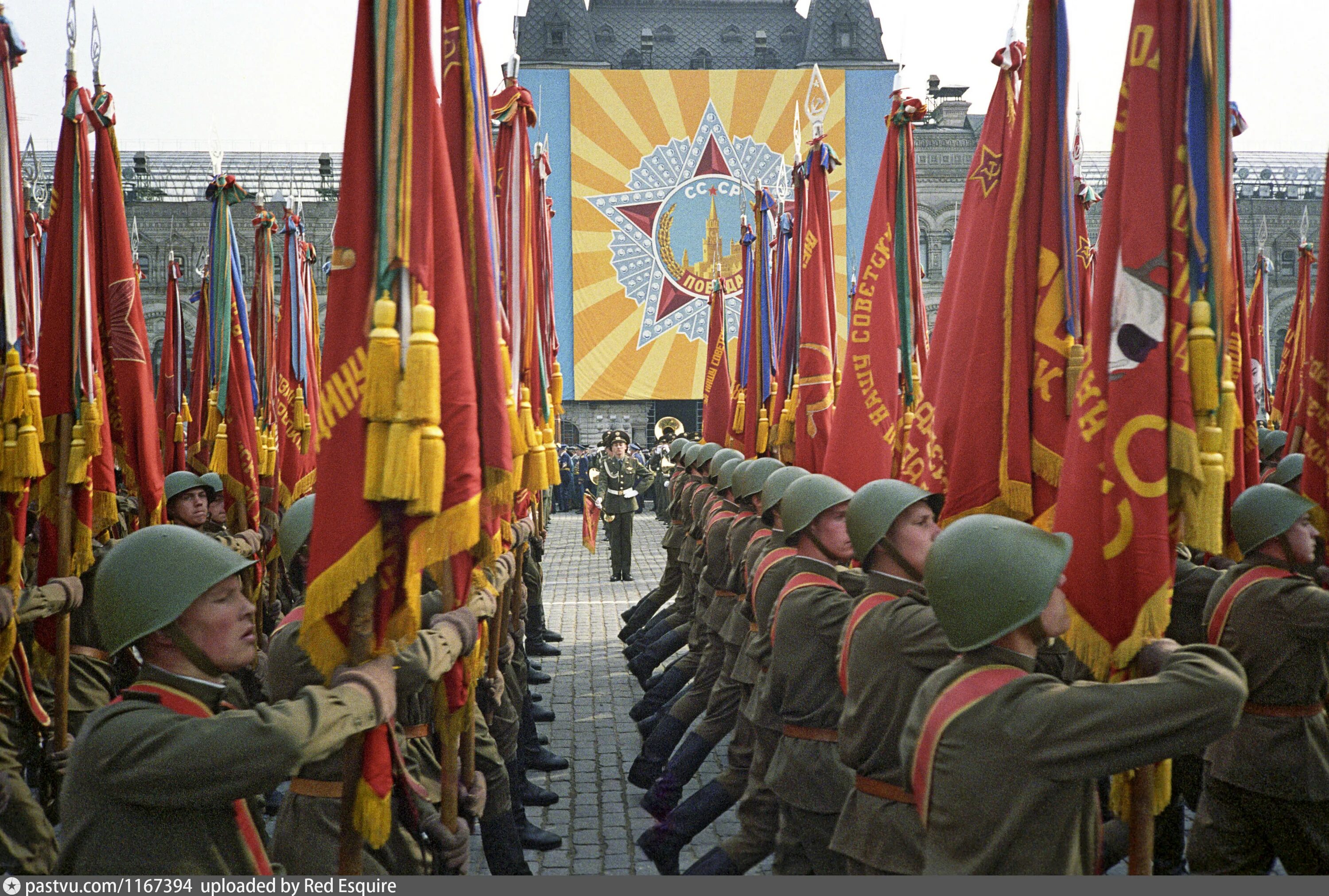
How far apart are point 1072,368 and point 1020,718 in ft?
6.44

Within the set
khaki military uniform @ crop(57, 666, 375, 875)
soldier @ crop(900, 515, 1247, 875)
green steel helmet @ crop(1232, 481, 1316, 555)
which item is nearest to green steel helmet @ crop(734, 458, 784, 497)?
green steel helmet @ crop(1232, 481, 1316, 555)

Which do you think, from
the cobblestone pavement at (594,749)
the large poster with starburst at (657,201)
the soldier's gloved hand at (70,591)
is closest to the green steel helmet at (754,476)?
the cobblestone pavement at (594,749)

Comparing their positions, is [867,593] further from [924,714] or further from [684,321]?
[684,321]

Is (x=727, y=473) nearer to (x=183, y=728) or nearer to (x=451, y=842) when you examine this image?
(x=451, y=842)

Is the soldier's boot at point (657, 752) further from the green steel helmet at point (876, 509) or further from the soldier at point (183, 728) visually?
the soldier at point (183, 728)

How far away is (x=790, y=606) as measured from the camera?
4.04 meters

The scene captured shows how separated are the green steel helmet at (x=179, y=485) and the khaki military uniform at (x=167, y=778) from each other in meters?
4.71

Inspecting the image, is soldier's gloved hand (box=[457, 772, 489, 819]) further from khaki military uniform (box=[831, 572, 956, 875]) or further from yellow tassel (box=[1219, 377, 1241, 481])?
yellow tassel (box=[1219, 377, 1241, 481])

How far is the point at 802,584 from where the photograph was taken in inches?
161

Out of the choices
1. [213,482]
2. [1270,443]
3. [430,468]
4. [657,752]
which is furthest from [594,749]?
[430,468]

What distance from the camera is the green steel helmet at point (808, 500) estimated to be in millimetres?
4383

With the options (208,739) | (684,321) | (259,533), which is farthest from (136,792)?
(684,321)

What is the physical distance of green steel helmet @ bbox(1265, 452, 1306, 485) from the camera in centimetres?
500

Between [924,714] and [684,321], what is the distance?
28.8 metres
